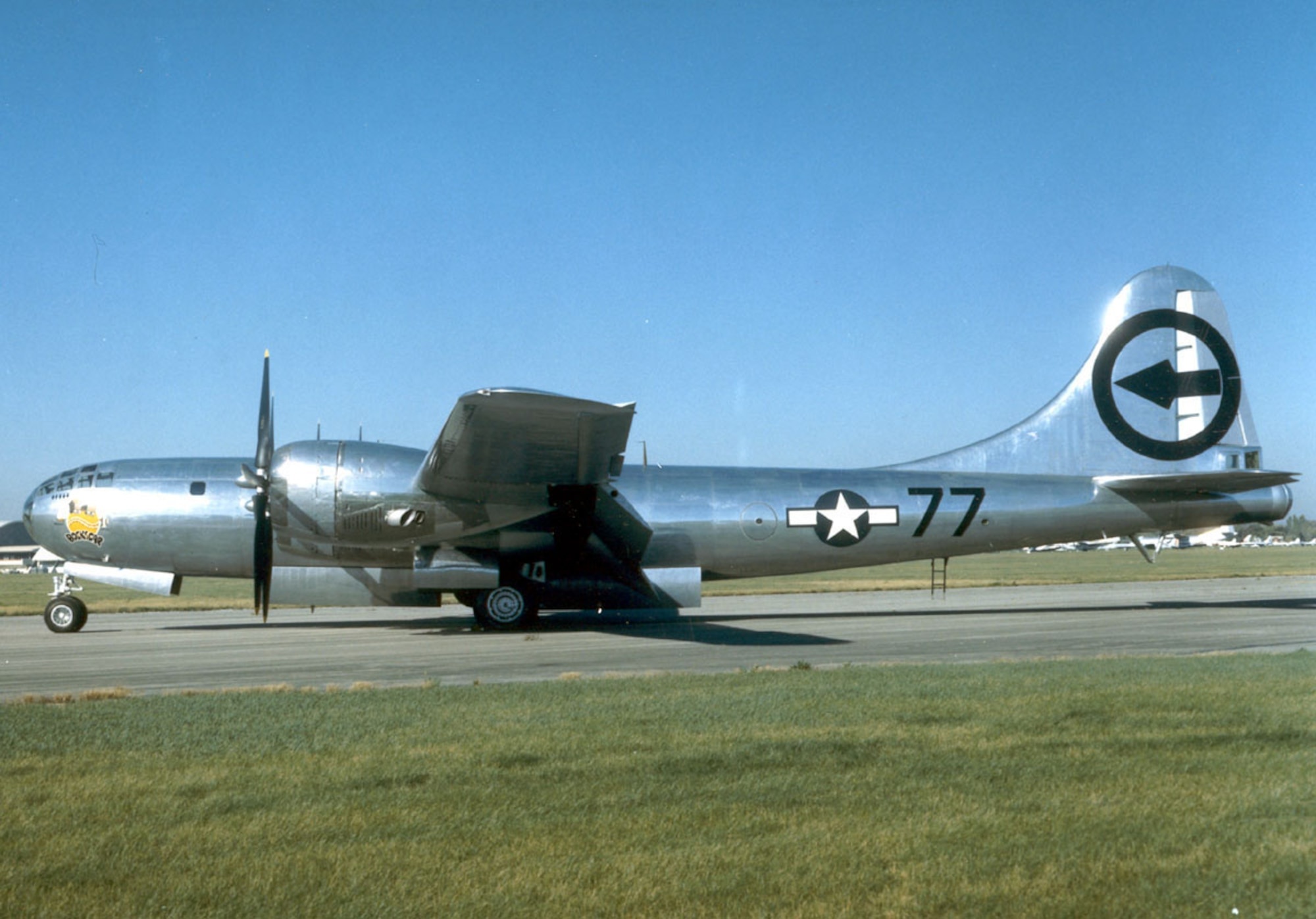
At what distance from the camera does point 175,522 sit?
18609mm

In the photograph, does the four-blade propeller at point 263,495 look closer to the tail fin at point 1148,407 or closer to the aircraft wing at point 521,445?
the aircraft wing at point 521,445

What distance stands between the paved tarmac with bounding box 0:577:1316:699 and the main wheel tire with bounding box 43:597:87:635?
316 millimetres

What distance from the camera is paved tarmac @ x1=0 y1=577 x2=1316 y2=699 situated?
493 inches

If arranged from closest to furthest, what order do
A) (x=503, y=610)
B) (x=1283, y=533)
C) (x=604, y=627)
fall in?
1. (x=503, y=610)
2. (x=604, y=627)
3. (x=1283, y=533)

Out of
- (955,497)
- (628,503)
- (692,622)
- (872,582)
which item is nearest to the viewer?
(628,503)

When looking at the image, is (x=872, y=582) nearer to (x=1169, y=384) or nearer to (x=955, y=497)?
(x=1169, y=384)

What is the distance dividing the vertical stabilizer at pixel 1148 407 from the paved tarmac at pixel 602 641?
118 inches

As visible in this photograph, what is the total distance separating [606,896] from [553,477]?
12.7 m

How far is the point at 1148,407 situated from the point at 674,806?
18569 mm

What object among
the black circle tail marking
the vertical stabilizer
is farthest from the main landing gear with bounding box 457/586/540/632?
the black circle tail marking

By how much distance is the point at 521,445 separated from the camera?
15.4 metres

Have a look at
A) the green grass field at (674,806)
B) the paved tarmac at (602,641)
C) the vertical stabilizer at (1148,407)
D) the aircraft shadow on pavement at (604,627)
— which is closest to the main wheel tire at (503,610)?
the aircraft shadow on pavement at (604,627)

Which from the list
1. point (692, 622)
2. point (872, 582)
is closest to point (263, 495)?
point (692, 622)

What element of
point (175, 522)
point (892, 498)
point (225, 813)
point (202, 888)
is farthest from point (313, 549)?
point (202, 888)
